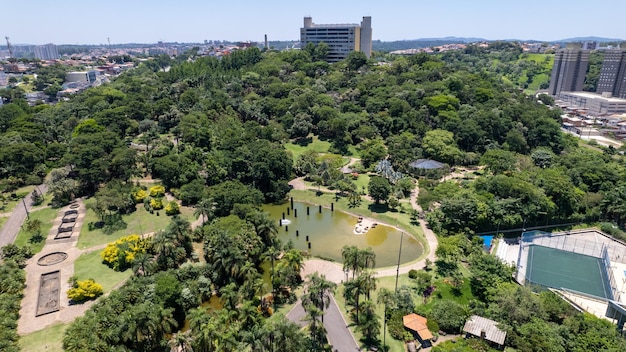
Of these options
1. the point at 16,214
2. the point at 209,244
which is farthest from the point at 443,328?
the point at 16,214

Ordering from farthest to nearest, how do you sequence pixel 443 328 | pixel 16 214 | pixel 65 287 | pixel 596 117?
pixel 596 117 → pixel 16 214 → pixel 65 287 → pixel 443 328

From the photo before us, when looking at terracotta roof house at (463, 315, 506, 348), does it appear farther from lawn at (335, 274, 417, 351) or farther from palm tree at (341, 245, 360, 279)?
palm tree at (341, 245, 360, 279)

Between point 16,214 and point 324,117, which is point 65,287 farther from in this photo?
point 324,117

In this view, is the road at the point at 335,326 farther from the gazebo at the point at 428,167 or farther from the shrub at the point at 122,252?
the gazebo at the point at 428,167

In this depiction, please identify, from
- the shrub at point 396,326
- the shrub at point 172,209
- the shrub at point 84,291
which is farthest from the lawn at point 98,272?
the shrub at point 396,326

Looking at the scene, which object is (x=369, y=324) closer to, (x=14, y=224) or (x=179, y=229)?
(x=179, y=229)

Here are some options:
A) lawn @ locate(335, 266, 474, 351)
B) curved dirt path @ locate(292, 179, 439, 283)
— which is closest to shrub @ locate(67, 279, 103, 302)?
curved dirt path @ locate(292, 179, 439, 283)
